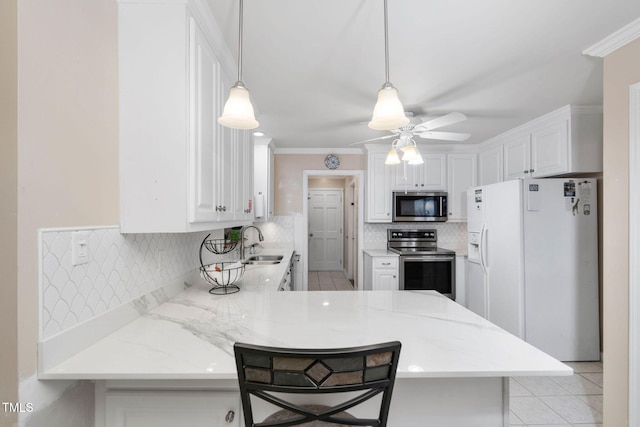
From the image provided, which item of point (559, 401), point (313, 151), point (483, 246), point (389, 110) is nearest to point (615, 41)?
point (389, 110)

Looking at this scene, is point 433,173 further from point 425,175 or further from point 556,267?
point 556,267

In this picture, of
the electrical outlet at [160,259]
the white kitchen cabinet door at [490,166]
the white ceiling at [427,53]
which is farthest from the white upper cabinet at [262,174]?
the white kitchen cabinet door at [490,166]

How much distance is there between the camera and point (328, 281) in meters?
5.91

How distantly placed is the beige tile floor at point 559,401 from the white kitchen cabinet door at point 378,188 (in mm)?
2392

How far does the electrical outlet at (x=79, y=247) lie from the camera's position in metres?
1.02

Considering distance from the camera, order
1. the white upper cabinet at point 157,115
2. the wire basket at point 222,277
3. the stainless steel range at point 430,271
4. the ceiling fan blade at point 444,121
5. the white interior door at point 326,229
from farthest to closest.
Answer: the white interior door at point 326,229, the stainless steel range at point 430,271, the ceiling fan blade at point 444,121, the wire basket at point 222,277, the white upper cabinet at point 157,115

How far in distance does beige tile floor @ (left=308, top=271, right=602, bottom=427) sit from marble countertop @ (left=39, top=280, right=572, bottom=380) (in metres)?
1.24

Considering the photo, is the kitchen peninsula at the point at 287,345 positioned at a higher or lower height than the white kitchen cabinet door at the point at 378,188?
lower

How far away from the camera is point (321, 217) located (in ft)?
23.1

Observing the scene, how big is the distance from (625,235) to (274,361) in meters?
2.08

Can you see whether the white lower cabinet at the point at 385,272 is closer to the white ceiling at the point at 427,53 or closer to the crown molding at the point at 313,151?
the crown molding at the point at 313,151

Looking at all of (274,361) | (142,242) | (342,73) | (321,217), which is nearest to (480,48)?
(342,73)

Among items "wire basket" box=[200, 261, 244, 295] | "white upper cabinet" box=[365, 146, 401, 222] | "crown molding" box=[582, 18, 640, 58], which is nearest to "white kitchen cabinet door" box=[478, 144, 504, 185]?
"white upper cabinet" box=[365, 146, 401, 222]

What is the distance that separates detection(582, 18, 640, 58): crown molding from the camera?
5.21ft
